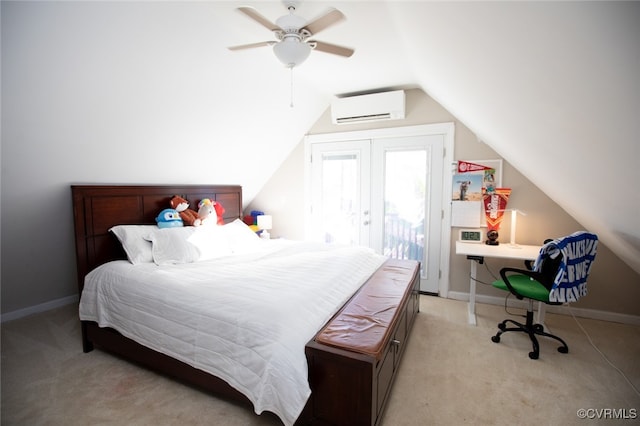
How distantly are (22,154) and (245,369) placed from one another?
2.24 m

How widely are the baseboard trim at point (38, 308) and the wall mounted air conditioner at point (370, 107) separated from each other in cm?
379

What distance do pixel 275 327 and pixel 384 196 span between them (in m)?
2.73

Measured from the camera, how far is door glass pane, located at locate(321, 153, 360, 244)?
4.07 m

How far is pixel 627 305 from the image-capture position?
9.42 feet

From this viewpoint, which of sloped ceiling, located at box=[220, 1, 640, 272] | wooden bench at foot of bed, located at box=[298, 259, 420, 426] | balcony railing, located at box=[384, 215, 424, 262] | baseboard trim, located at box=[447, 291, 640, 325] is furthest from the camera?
balcony railing, located at box=[384, 215, 424, 262]

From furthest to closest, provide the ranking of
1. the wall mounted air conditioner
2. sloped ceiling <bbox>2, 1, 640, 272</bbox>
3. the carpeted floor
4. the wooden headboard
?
the wall mounted air conditioner < the wooden headboard < the carpeted floor < sloped ceiling <bbox>2, 1, 640, 272</bbox>

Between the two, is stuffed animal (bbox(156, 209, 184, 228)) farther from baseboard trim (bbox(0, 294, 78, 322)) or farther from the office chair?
the office chair

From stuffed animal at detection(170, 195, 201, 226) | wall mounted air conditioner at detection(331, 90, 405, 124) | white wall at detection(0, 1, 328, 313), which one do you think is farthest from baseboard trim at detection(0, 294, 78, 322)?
wall mounted air conditioner at detection(331, 90, 405, 124)

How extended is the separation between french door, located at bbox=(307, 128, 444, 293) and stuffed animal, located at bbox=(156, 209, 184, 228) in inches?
76.7

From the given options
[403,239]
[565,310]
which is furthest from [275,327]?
[565,310]

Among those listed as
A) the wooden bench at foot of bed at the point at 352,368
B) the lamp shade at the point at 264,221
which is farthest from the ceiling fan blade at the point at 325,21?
the lamp shade at the point at 264,221

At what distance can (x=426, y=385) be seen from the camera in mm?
1979

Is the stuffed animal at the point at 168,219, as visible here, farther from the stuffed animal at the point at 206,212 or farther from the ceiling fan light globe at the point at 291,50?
the ceiling fan light globe at the point at 291,50

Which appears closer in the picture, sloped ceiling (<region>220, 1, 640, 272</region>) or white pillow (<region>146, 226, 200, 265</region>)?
sloped ceiling (<region>220, 1, 640, 272</region>)
